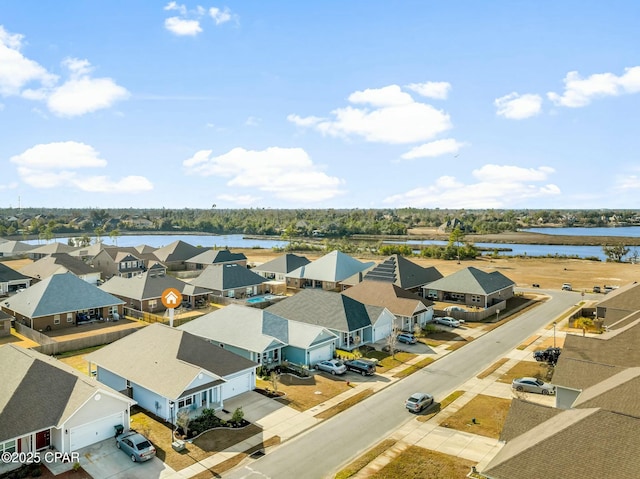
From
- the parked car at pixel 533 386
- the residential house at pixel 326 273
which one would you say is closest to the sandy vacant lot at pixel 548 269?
the residential house at pixel 326 273

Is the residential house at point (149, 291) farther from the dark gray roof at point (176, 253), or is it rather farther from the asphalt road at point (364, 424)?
the asphalt road at point (364, 424)

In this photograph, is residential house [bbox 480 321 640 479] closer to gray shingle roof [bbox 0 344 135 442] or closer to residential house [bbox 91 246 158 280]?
gray shingle roof [bbox 0 344 135 442]

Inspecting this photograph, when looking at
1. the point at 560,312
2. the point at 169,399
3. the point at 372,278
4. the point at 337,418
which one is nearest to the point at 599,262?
the point at 560,312

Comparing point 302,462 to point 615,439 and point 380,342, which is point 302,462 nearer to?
point 615,439

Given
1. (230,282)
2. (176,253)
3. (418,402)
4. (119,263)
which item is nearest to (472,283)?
(230,282)

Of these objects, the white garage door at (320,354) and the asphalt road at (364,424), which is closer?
the asphalt road at (364,424)

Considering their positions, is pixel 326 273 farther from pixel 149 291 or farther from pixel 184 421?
pixel 184 421
